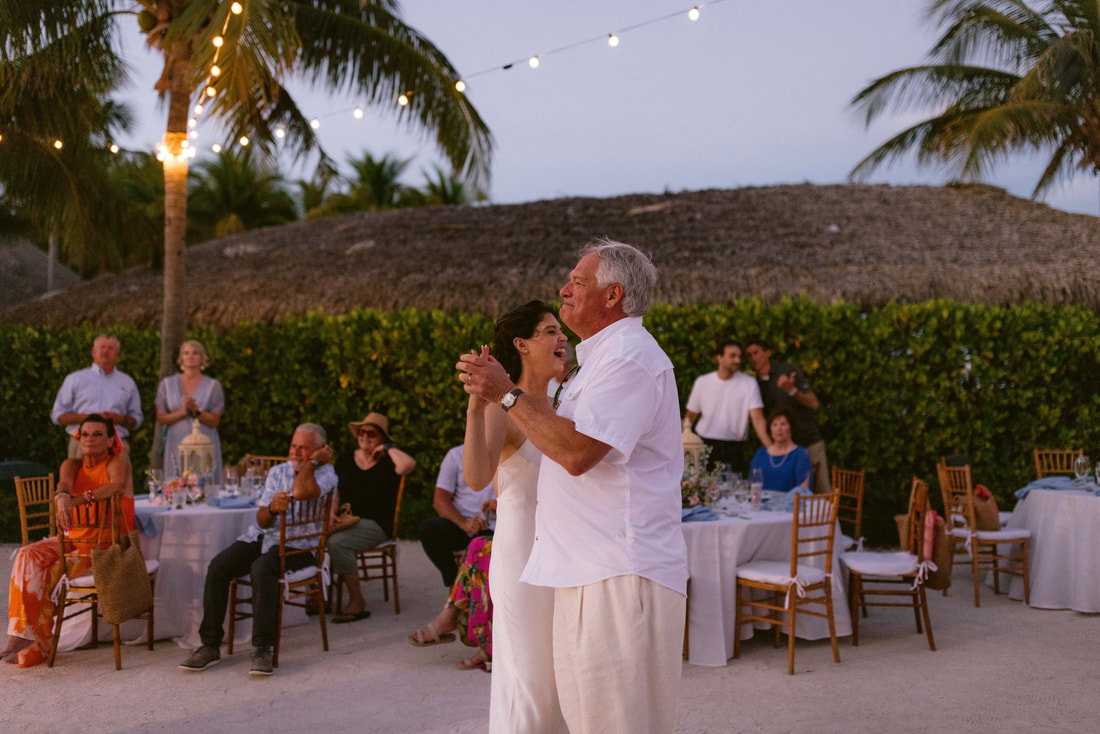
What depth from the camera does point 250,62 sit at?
29.5ft

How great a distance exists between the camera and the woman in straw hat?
6957 mm

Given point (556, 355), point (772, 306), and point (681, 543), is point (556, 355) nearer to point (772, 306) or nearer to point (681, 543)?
point (681, 543)

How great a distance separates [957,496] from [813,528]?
2.54 meters

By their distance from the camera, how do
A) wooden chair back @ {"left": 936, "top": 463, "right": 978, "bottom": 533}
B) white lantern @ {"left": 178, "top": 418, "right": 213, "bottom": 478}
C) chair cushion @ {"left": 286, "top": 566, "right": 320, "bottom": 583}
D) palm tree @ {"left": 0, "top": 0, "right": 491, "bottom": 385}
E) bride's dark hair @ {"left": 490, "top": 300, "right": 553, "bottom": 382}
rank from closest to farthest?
1. bride's dark hair @ {"left": 490, "top": 300, "right": 553, "bottom": 382}
2. chair cushion @ {"left": 286, "top": 566, "right": 320, "bottom": 583}
3. white lantern @ {"left": 178, "top": 418, "right": 213, "bottom": 478}
4. wooden chair back @ {"left": 936, "top": 463, "right": 978, "bottom": 533}
5. palm tree @ {"left": 0, "top": 0, "right": 491, "bottom": 385}

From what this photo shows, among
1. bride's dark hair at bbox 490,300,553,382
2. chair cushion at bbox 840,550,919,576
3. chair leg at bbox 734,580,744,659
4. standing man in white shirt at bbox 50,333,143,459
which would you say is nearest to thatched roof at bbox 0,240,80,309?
standing man in white shirt at bbox 50,333,143,459

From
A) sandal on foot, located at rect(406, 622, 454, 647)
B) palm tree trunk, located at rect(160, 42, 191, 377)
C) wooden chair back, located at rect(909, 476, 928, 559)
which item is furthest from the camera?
palm tree trunk, located at rect(160, 42, 191, 377)

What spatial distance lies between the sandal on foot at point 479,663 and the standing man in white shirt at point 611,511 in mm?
3232

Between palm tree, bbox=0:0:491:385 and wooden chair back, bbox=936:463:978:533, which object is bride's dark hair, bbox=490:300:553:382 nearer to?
wooden chair back, bbox=936:463:978:533

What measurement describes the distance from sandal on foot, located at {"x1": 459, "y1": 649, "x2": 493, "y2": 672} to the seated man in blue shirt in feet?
3.80

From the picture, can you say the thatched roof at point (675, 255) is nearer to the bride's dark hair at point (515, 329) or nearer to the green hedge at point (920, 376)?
the green hedge at point (920, 376)

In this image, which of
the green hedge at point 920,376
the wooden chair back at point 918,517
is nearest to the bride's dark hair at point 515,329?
the wooden chair back at point 918,517

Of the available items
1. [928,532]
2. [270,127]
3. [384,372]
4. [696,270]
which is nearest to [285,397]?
[384,372]

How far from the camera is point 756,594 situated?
6.33 m

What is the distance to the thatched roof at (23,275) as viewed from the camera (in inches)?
912
